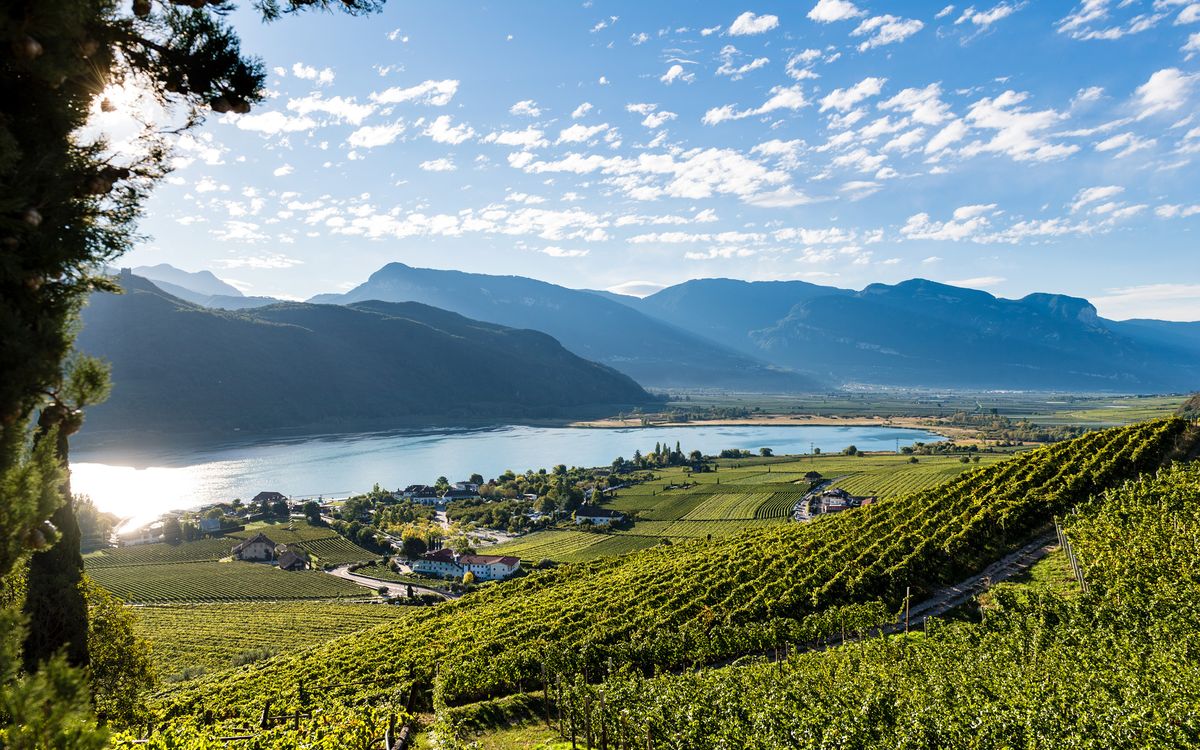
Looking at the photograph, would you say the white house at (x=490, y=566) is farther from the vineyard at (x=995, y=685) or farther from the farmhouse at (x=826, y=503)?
the vineyard at (x=995, y=685)

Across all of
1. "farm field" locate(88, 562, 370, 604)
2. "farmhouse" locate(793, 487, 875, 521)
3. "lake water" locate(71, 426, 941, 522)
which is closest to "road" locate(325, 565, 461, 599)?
"farm field" locate(88, 562, 370, 604)

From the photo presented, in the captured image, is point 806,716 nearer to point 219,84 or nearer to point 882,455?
point 219,84

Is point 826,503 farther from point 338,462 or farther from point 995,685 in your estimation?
point 338,462

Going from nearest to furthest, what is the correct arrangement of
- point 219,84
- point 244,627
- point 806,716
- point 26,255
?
point 26,255, point 219,84, point 806,716, point 244,627

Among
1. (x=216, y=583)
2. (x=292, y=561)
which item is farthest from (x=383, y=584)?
(x=216, y=583)

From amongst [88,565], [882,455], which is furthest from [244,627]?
[882,455]

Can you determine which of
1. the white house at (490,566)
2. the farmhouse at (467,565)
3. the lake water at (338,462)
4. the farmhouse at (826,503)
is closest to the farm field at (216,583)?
the farmhouse at (467,565)
